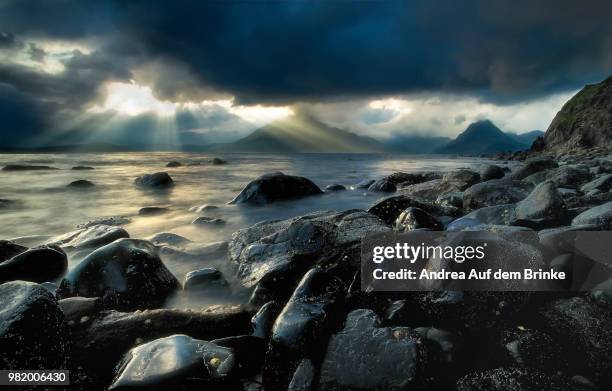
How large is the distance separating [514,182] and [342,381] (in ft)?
21.3

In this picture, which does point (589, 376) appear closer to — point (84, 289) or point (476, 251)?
point (476, 251)

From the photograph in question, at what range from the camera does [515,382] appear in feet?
6.93

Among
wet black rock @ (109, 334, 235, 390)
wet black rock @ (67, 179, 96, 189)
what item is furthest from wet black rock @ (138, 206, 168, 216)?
wet black rock @ (67, 179, 96, 189)

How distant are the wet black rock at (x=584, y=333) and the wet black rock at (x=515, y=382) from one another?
0.61 feet

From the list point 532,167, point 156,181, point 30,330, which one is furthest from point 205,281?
point 156,181

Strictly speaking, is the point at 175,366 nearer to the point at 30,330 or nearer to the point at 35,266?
the point at 30,330

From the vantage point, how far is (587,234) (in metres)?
3.09

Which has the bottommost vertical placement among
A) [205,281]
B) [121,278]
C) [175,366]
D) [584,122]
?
[205,281]

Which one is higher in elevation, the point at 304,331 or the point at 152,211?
the point at 304,331

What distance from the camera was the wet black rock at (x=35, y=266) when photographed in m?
3.70

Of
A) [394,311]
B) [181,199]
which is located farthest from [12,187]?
[394,311]

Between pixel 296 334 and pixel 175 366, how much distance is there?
766 mm

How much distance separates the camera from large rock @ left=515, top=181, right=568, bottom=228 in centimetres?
446

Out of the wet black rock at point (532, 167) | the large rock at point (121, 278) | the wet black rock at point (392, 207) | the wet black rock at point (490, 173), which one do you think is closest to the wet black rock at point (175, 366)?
the large rock at point (121, 278)
